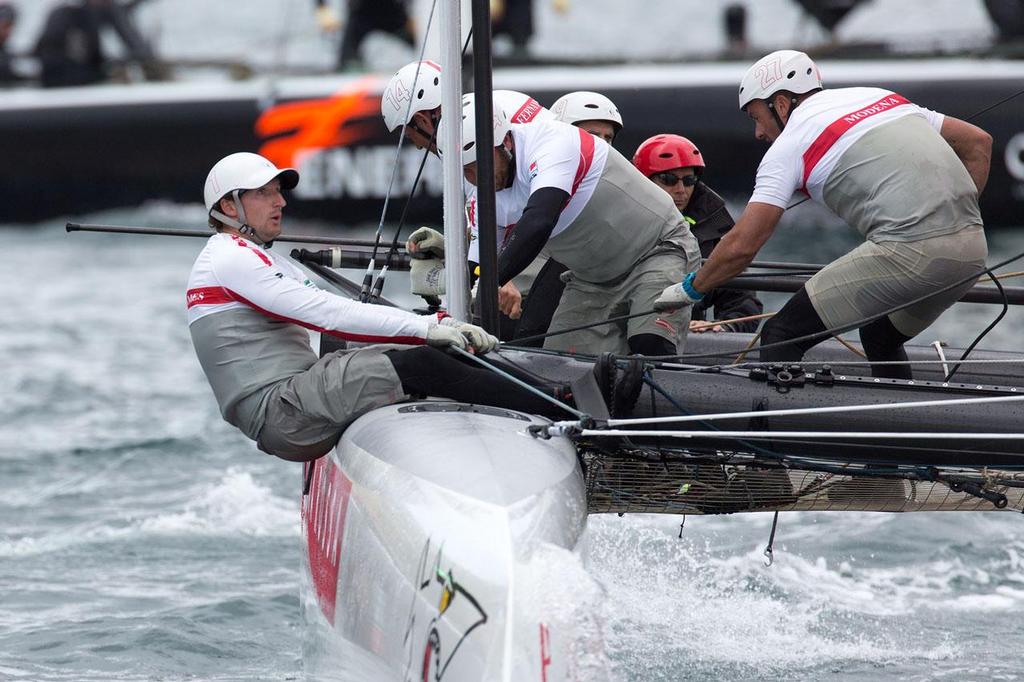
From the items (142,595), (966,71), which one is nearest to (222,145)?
(966,71)

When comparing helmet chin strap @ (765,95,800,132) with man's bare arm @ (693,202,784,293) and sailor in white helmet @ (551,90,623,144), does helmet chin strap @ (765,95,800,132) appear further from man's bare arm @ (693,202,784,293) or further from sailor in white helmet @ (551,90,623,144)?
sailor in white helmet @ (551,90,623,144)

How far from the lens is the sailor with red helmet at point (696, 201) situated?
7070mm

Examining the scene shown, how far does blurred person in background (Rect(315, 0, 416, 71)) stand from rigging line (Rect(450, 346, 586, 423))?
518 inches

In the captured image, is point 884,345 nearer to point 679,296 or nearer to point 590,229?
point 679,296

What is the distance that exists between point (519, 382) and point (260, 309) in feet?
2.83

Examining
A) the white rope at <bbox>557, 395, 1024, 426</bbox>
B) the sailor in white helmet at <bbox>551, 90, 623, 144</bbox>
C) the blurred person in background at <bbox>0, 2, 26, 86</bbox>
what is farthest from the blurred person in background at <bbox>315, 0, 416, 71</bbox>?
the white rope at <bbox>557, 395, 1024, 426</bbox>


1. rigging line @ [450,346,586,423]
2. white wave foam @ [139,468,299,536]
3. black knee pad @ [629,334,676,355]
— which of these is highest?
rigging line @ [450,346,586,423]

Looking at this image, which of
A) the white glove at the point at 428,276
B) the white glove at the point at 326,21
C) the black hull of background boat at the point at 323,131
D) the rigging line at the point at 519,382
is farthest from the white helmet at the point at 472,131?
the white glove at the point at 326,21

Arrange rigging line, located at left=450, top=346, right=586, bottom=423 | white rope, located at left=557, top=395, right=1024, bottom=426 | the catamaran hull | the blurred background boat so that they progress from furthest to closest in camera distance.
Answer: the blurred background boat → rigging line, located at left=450, top=346, right=586, bottom=423 → white rope, located at left=557, top=395, right=1024, bottom=426 → the catamaran hull

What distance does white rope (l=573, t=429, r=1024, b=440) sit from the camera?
14.1 ft

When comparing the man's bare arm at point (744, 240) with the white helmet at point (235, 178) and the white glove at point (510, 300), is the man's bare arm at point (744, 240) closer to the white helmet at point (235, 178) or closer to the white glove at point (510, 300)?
the white glove at point (510, 300)

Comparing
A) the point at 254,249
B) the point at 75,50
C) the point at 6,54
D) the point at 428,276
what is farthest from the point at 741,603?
the point at 6,54

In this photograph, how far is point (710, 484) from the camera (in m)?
5.11

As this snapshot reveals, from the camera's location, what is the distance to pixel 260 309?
4895 mm
